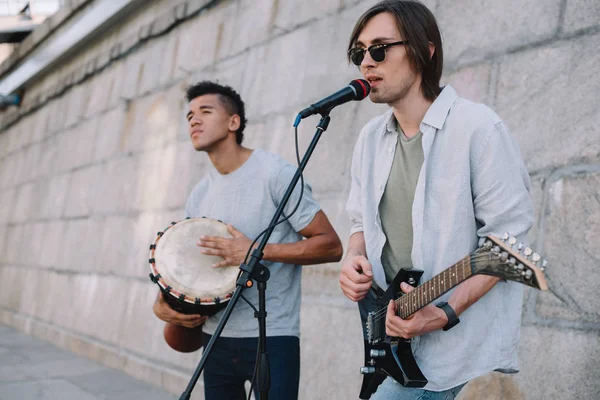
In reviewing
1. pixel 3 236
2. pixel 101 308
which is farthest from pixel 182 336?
pixel 3 236

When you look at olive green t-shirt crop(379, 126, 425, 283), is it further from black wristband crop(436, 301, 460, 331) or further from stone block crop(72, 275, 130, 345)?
stone block crop(72, 275, 130, 345)

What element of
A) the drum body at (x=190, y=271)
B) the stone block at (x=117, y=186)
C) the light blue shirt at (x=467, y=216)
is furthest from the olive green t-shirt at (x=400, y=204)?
the stone block at (x=117, y=186)

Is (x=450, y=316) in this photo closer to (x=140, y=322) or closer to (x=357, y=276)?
(x=357, y=276)

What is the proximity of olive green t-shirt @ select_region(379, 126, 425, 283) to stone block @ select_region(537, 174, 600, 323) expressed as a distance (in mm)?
1076

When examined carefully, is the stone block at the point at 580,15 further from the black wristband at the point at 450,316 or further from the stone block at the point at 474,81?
the black wristband at the point at 450,316

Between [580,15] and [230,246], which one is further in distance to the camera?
[580,15]

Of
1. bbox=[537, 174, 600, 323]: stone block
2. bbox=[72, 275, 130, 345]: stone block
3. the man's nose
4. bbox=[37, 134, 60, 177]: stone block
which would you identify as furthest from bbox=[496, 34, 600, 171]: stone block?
bbox=[37, 134, 60, 177]: stone block

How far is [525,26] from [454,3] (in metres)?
0.52

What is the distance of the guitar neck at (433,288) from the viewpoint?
1.56 metres

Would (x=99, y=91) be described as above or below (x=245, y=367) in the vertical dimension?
above

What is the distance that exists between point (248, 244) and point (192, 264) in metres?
0.28

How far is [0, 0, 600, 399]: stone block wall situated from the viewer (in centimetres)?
273

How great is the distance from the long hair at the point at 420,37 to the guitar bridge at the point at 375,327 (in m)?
0.65

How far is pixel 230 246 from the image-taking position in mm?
2541
